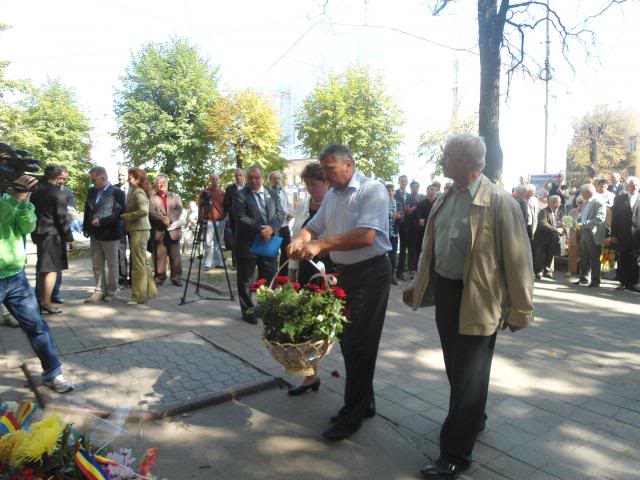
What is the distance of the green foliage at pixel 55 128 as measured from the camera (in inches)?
1106

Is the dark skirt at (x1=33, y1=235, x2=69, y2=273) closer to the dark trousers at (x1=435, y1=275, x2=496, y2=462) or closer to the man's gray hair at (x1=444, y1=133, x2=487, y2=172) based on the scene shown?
the dark trousers at (x1=435, y1=275, x2=496, y2=462)

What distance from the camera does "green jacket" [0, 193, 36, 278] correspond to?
389cm

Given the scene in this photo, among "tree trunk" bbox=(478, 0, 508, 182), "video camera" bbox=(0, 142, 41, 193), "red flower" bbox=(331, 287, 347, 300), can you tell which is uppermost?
"tree trunk" bbox=(478, 0, 508, 182)

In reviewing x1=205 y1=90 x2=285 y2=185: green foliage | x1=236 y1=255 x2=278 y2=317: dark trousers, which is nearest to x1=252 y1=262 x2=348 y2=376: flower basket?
x1=236 y1=255 x2=278 y2=317: dark trousers

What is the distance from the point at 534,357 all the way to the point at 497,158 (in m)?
5.78

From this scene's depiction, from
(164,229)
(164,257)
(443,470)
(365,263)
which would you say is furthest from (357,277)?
(164,257)

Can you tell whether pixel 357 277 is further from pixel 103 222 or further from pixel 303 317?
pixel 103 222

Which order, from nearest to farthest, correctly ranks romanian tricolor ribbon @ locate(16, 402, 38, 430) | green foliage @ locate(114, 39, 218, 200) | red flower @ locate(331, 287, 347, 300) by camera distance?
romanian tricolor ribbon @ locate(16, 402, 38, 430), red flower @ locate(331, 287, 347, 300), green foliage @ locate(114, 39, 218, 200)

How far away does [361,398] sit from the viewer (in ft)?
11.7

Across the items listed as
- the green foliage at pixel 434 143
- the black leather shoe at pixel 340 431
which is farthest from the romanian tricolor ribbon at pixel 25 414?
the green foliage at pixel 434 143

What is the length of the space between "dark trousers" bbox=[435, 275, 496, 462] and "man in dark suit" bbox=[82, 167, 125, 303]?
19.0 ft

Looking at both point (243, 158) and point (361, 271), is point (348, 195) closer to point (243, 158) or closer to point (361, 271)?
point (361, 271)

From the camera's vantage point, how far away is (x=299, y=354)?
3092mm

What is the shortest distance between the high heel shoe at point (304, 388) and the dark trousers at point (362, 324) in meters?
0.76
